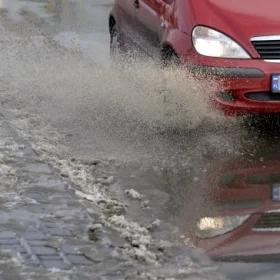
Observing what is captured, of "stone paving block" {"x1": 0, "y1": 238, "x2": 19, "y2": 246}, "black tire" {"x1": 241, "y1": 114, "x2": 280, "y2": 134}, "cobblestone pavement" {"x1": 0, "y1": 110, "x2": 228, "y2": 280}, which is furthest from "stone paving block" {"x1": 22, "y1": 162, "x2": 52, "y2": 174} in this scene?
"black tire" {"x1": 241, "y1": 114, "x2": 280, "y2": 134}

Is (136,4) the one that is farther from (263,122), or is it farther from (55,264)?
(55,264)

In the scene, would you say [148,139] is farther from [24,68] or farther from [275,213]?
[24,68]

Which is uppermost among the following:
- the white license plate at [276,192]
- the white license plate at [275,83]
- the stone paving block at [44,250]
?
the white license plate at [275,83]

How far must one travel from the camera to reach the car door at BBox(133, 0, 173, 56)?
24.8 feet

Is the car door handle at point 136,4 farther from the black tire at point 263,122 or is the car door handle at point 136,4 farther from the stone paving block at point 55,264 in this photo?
the stone paving block at point 55,264

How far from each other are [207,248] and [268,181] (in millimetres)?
1443

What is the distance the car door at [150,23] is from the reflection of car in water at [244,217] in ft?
5.93

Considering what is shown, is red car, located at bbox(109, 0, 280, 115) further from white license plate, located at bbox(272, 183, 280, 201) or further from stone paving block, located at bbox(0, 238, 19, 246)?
stone paving block, located at bbox(0, 238, 19, 246)

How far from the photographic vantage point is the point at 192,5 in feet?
22.9

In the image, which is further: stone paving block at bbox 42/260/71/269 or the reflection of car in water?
the reflection of car in water

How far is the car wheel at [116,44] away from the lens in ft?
31.0

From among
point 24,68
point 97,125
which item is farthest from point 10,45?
point 97,125

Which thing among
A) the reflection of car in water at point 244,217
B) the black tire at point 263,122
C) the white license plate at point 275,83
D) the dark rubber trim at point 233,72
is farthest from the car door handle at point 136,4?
the reflection of car in water at point 244,217

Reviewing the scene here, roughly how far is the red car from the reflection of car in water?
2.12 ft
